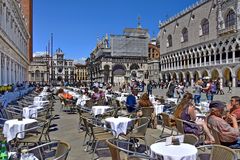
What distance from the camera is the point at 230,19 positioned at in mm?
42438

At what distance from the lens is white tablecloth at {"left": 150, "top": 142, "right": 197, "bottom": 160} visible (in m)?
3.67

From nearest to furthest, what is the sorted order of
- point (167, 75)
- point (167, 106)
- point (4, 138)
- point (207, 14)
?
point (4, 138), point (167, 106), point (207, 14), point (167, 75)

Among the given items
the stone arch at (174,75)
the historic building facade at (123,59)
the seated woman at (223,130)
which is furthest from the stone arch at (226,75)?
the seated woman at (223,130)

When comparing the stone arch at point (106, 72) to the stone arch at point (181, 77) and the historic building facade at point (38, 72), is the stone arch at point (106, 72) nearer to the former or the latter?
the stone arch at point (181, 77)

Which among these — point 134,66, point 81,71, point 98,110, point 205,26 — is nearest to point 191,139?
point 98,110

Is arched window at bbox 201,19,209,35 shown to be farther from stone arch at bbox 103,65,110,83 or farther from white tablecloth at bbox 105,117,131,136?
white tablecloth at bbox 105,117,131,136

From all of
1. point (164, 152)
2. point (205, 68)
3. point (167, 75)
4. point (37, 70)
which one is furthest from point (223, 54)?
point (37, 70)

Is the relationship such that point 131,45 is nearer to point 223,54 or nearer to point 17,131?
point 223,54

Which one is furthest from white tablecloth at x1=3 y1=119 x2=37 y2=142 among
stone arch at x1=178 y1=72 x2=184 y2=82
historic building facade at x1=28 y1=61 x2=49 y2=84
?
historic building facade at x1=28 y1=61 x2=49 y2=84

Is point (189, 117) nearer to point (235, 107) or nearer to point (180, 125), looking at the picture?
point (180, 125)

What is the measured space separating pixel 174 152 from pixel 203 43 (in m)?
48.9

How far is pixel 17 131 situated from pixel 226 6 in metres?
43.3

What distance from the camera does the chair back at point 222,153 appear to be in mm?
3516

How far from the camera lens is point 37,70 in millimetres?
102250
